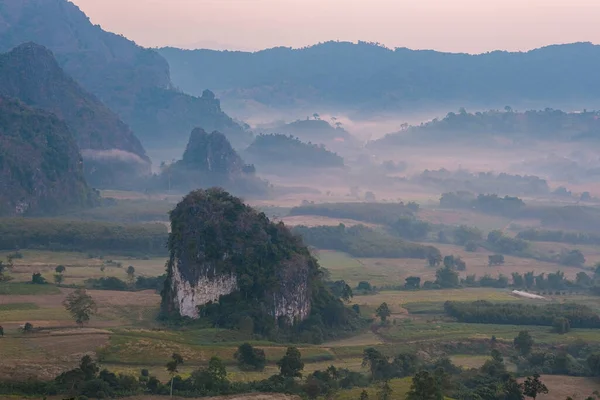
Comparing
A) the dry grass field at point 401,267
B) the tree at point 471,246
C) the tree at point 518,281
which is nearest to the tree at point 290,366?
the dry grass field at point 401,267

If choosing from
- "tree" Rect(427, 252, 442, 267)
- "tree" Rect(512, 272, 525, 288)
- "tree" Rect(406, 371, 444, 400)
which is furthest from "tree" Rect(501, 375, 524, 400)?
"tree" Rect(427, 252, 442, 267)

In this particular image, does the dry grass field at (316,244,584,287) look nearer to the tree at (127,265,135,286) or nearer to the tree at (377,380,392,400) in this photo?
the tree at (127,265,135,286)

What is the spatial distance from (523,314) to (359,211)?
8856cm

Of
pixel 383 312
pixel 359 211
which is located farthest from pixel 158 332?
pixel 359 211

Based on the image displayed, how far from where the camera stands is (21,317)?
253 feet

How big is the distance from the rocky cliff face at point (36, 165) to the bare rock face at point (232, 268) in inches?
2658

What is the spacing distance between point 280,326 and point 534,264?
7077 centimetres

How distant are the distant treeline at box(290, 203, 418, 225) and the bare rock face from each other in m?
86.4

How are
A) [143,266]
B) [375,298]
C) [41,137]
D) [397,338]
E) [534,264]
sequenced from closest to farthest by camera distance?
1. [397,338]
2. [375,298]
3. [143,266]
4. [534,264]
5. [41,137]

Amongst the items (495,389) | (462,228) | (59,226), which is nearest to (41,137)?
(59,226)

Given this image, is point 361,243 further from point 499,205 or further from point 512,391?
point 512,391

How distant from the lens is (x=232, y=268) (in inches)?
3290

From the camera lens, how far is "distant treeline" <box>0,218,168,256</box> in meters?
118

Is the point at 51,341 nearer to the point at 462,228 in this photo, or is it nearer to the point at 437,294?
the point at 437,294
